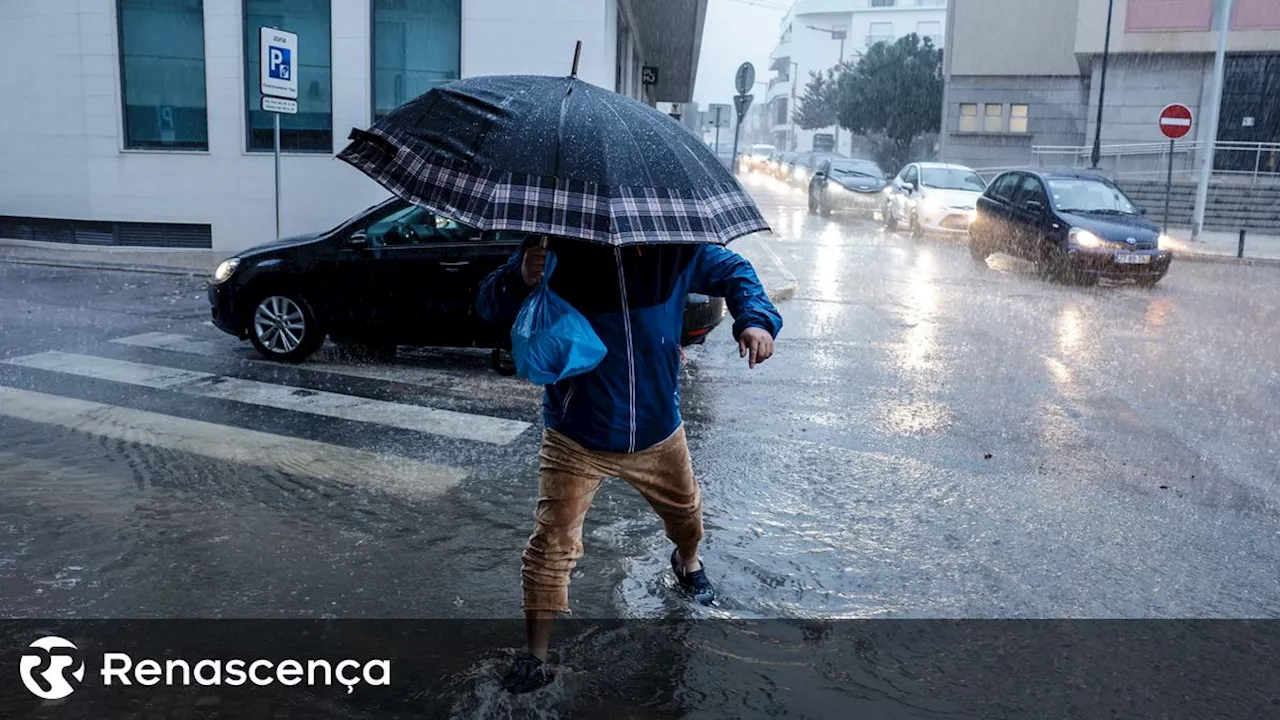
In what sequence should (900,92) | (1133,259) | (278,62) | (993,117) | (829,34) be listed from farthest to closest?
(829,34), (900,92), (993,117), (1133,259), (278,62)

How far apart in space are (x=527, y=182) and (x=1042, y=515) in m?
3.49

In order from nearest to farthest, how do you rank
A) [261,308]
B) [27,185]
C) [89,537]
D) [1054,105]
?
1. [89,537]
2. [261,308]
3. [27,185]
4. [1054,105]

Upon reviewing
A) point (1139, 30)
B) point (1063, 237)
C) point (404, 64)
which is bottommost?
point (1063, 237)

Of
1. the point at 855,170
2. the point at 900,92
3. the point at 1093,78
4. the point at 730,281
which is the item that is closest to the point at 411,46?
the point at 730,281

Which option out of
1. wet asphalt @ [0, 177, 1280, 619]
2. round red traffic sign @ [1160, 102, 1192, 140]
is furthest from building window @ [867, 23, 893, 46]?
wet asphalt @ [0, 177, 1280, 619]

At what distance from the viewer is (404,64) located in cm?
1566

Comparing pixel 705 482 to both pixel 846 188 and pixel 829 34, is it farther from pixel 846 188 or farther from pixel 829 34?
pixel 829 34

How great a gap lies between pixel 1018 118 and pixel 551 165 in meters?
43.4

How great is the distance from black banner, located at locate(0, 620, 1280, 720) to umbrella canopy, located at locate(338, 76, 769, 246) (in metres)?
1.46

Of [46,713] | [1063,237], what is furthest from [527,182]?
[1063,237]

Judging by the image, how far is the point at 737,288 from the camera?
3.56m

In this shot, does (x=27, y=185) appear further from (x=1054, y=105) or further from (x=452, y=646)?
(x=1054, y=105)

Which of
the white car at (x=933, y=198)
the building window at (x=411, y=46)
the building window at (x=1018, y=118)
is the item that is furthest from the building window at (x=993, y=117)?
the building window at (x=411, y=46)

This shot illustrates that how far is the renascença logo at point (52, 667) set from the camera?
3330 millimetres
